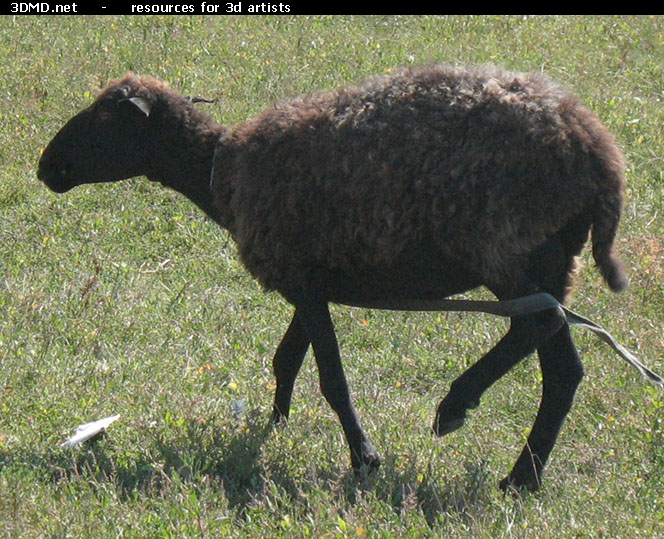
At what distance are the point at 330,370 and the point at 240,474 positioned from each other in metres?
0.71

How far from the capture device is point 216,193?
6.03 m

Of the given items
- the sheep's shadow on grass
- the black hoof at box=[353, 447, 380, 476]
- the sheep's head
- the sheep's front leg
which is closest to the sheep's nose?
the sheep's head

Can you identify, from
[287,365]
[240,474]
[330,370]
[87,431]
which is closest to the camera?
[240,474]

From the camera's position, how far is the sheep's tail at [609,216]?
509 cm

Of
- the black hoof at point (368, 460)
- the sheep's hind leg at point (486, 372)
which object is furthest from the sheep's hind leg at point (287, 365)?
the sheep's hind leg at point (486, 372)

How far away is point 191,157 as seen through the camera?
621 cm

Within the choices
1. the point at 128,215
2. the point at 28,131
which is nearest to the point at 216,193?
the point at 128,215

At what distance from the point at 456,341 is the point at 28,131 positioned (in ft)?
18.0

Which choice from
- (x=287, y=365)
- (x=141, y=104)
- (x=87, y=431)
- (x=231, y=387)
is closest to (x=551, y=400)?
(x=287, y=365)

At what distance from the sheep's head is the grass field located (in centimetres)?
117

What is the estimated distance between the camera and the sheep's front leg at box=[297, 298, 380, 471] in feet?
18.0

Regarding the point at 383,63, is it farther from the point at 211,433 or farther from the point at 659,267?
the point at 211,433

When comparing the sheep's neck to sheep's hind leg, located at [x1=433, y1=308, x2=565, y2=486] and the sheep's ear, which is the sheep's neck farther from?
sheep's hind leg, located at [x1=433, y1=308, x2=565, y2=486]

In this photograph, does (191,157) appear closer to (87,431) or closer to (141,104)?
(141,104)
